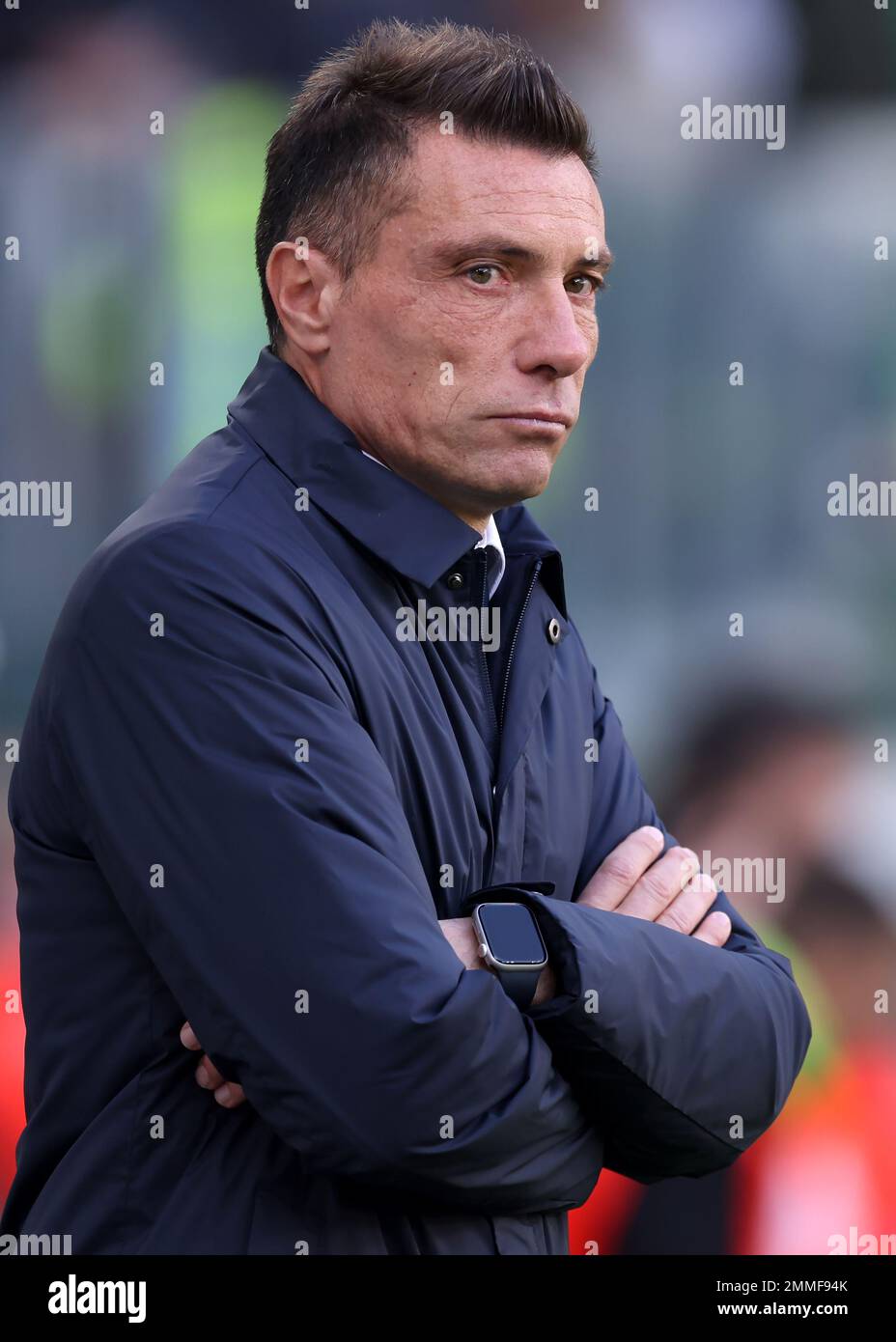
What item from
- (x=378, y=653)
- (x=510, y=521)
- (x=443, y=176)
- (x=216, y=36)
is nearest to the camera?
(x=378, y=653)

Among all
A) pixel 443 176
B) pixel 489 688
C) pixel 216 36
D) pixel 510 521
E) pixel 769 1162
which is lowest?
pixel 769 1162

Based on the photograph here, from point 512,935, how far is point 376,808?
0.20 metres

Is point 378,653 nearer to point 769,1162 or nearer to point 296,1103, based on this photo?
point 296,1103

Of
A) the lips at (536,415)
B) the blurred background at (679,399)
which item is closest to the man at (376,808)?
the lips at (536,415)

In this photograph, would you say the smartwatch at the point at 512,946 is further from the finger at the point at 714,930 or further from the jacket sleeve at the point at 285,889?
the finger at the point at 714,930

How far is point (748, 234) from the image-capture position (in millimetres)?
3332

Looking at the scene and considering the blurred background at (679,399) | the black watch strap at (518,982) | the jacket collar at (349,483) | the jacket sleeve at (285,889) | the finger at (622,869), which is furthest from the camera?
the blurred background at (679,399)

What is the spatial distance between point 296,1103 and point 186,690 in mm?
392

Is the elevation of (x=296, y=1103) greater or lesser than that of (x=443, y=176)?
lesser

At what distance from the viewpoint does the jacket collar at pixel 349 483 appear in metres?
1.73

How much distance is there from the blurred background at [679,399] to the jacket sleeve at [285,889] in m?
1.69

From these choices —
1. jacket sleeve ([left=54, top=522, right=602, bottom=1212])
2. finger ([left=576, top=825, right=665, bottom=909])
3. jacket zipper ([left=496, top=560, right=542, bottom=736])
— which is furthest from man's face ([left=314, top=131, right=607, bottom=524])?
finger ([left=576, top=825, right=665, bottom=909])

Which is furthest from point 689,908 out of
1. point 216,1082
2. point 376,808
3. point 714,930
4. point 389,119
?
point 389,119
